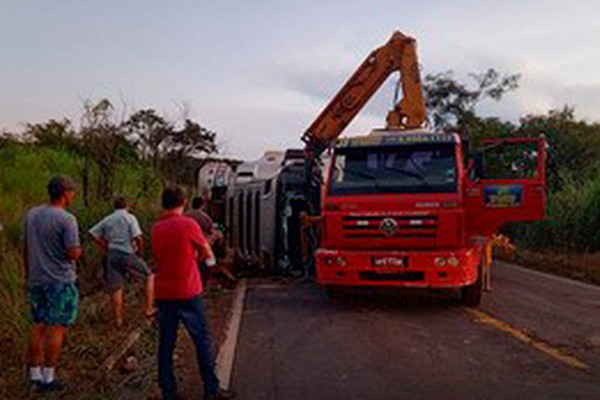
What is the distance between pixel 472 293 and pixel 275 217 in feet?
17.5

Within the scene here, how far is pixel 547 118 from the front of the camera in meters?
34.2

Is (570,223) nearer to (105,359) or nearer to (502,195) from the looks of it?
(502,195)

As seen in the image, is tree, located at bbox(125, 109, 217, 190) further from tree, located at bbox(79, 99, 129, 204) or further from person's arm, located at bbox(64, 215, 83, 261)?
person's arm, located at bbox(64, 215, 83, 261)

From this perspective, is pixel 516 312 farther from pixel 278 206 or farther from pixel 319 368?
pixel 278 206

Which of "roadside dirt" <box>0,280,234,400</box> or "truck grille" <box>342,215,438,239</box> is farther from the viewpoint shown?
"truck grille" <box>342,215,438,239</box>

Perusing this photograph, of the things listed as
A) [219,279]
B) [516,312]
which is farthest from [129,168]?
[516,312]

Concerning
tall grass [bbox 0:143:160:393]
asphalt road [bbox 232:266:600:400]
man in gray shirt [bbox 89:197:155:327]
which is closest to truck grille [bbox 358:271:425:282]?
asphalt road [bbox 232:266:600:400]

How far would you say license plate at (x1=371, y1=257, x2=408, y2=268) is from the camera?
10656 millimetres

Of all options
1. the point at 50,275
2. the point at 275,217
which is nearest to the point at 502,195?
A: the point at 275,217

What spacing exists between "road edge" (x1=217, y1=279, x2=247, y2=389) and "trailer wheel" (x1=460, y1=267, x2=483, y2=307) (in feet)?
11.3

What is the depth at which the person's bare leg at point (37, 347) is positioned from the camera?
6.77 metres

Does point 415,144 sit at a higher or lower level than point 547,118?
lower

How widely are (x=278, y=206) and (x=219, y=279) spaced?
78.7 inches

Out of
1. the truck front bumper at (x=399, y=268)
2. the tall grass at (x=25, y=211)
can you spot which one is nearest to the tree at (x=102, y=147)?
the tall grass at (x=25, y=211)
